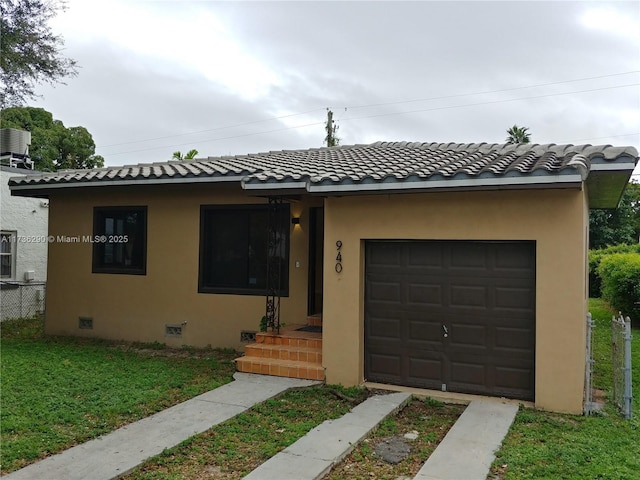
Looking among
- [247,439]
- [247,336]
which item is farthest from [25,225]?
[247,439]

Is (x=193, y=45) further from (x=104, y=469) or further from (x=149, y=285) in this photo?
(x=104, y=469)

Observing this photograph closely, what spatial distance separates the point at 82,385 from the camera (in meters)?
6.82

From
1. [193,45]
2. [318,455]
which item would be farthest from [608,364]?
[193,45]

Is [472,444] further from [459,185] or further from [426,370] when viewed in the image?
[459,185]

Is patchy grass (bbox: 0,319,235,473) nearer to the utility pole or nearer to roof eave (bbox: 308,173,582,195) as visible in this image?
roof eave (bbox: 308,173,582,195)

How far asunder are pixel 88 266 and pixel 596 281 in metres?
20.6

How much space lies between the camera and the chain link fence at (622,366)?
19.0ft

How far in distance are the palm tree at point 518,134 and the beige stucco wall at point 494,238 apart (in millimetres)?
26273

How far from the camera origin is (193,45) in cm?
1256

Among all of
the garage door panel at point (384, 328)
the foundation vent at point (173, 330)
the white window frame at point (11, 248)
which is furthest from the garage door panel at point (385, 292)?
the white window frame at point (11, 248)

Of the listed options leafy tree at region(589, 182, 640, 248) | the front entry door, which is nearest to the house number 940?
the front entry door

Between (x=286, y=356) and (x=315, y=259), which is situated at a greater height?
(x=315, y=259)

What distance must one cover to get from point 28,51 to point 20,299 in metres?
7.31

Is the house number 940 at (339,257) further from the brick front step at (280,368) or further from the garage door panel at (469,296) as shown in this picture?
the garage door panel at (469,296)
